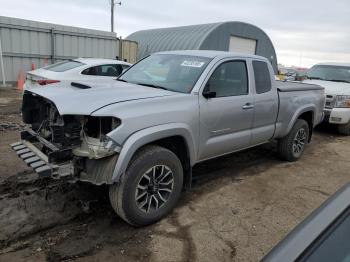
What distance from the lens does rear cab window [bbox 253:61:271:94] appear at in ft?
17.8

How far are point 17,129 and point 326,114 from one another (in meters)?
7.42

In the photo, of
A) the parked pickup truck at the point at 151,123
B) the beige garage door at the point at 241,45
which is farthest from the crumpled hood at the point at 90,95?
the beige garage door at the point at 241,45

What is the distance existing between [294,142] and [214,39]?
17504 mm

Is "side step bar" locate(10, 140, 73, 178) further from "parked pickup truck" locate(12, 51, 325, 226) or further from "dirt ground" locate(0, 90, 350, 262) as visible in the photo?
"dirt ground" locate(0, 90, 350, 262)

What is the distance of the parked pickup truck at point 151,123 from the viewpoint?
3520mm

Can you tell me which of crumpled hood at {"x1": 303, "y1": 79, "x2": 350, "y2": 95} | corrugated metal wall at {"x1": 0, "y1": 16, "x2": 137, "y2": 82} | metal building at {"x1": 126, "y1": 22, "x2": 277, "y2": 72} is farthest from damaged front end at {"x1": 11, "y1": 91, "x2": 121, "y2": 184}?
metal building at {"x1": 126, "y1": 22, "x2": 277, "y2": 72}

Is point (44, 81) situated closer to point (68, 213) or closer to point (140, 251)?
point (68, 213)

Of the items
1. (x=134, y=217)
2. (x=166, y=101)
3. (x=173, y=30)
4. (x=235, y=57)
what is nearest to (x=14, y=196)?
(x=134, y=217)

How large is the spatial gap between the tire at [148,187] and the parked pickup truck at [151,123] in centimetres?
1

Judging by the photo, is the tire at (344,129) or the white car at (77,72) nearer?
the white car at (77,72)

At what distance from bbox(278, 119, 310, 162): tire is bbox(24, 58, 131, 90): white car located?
4935mm

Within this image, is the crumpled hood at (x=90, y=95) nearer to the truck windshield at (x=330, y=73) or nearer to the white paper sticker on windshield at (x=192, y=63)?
the white paper sticker on windshield at (x=192, y=63)

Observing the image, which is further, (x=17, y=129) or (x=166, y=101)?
(x=17, y=129)

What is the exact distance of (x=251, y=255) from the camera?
140 inches
